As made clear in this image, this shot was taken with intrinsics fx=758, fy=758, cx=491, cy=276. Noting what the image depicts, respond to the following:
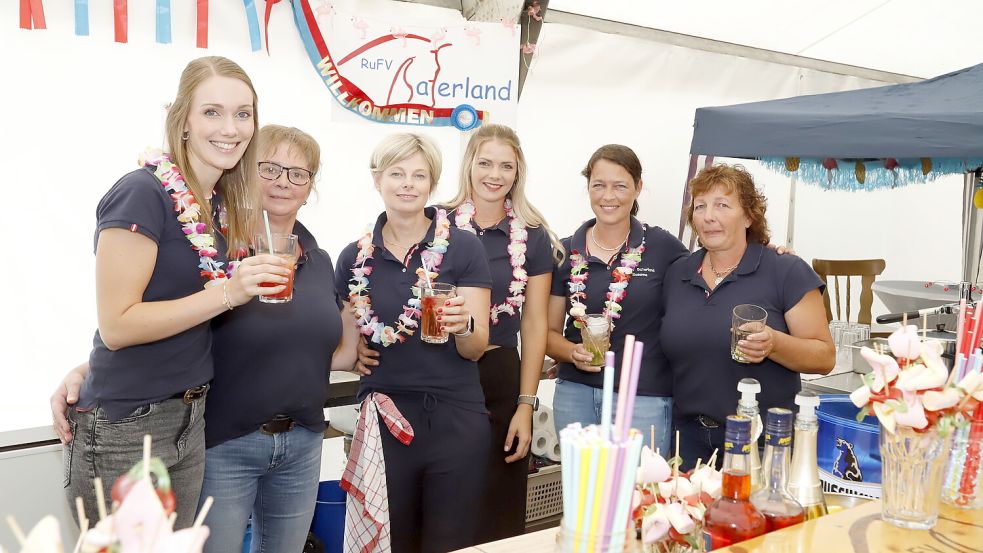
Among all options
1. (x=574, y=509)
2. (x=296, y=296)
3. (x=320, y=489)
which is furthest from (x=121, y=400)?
(x=320, y=489)

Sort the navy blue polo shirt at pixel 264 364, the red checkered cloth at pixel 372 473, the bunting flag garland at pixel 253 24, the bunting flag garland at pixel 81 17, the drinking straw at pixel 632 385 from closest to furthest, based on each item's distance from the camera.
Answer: the drinking straw at pixel 632 385
the navy blue polo shirt at pixel 264 364
the red checkered cloth at pixel 372 473
the bunting flag garland at pixel 81 17
the bunting flag garland at pixel 253 24

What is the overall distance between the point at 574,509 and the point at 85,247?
90.5 inches

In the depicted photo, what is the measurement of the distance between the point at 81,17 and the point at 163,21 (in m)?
0.25

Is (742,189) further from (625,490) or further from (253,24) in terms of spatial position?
(253,24)

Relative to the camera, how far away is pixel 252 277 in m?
1.63

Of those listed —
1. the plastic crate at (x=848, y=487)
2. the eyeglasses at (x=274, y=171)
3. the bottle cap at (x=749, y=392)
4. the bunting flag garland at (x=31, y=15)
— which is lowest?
the plastic crate at (x=848, y=487)

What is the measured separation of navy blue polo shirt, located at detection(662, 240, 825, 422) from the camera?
221 cm

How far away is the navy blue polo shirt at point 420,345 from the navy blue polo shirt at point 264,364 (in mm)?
294

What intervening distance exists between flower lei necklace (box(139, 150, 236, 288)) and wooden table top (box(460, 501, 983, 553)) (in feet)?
2.95

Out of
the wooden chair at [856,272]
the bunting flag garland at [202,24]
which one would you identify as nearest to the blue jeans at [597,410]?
the bunting flag garland at [202,24]

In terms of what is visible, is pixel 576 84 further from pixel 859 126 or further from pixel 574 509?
pixel 574 509

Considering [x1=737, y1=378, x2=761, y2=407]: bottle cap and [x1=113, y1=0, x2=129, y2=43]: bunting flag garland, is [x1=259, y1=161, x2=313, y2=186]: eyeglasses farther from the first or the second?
[x1=737, y1=378, x2=761, y2=407]: bottle cap

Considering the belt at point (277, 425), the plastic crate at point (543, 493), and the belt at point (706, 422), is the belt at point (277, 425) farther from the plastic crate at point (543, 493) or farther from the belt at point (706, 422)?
the plastic crate at point (543, 493)

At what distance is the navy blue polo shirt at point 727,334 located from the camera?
2.21 metres
